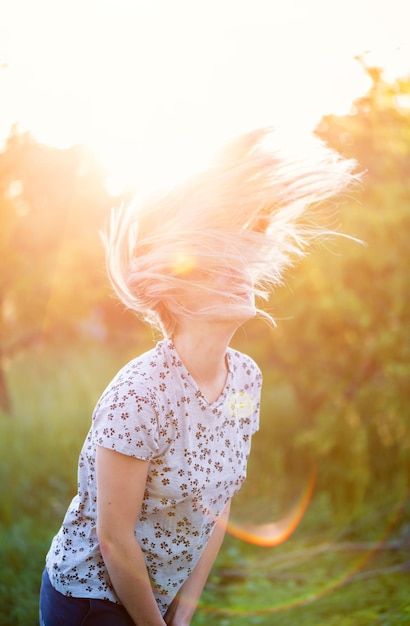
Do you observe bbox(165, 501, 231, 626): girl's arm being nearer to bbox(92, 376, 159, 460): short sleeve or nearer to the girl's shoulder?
the girl's shoulder

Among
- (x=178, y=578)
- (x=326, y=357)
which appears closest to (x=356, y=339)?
(x=326, y=357)

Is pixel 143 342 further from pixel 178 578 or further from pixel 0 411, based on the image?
pixel 178 578

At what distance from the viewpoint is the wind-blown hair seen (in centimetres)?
202

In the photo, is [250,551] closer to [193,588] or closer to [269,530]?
[269,530]

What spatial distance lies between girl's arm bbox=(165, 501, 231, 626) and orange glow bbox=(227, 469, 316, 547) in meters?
3.06

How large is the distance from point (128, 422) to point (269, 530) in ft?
13.4

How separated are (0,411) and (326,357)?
322cm

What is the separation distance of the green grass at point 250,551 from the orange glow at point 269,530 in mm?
75

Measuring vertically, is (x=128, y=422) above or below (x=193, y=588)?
above

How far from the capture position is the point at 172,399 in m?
1.99

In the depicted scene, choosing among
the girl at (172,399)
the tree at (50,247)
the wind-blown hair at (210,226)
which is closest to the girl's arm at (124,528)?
the girl at (172,399)

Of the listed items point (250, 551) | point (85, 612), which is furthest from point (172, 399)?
point (250, 551)

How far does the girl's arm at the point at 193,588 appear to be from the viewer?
2301 mm

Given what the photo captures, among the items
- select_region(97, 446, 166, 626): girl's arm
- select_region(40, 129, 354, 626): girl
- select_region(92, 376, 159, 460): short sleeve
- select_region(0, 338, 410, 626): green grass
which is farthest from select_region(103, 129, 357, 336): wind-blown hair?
select_region(0, 338, 410, 626): green grass
